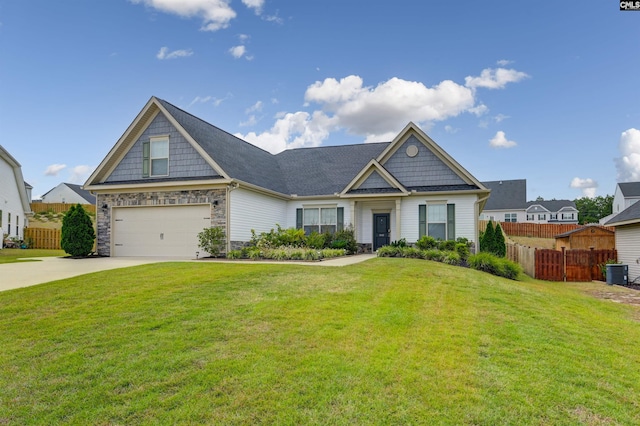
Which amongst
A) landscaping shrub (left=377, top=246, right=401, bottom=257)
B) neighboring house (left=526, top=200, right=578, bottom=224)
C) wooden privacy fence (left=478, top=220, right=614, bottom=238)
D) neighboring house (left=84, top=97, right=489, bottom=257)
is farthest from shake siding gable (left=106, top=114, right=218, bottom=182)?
neighboring house (left=526, top=200, right=578, bottom=224)

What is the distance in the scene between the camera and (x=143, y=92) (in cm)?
1988

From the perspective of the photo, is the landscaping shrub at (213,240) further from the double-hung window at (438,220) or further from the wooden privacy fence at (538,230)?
the wooden privacy fence at (538,230)

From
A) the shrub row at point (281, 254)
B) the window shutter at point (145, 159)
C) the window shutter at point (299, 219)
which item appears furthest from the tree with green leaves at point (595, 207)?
the window shutter at point (145, 159)

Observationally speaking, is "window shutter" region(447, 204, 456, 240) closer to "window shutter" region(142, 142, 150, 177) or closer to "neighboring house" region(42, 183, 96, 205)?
"window shutter" region(142, 142, 150, 177)

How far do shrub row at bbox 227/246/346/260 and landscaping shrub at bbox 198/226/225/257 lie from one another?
2.37ft

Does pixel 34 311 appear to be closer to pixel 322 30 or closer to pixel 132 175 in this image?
pixel 132 175

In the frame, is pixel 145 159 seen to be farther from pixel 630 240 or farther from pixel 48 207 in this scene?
pixel 48 207

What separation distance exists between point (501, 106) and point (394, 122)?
11701 millimetres

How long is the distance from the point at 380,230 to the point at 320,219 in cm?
310

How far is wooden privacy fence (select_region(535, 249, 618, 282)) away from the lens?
63.0 ft

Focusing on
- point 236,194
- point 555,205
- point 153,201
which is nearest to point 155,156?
point 153,201

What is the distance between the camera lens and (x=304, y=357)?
5191 millimetres

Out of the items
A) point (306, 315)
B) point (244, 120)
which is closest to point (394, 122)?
point (244, 120)

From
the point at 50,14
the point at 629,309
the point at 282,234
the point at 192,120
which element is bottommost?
the point at 629,309
